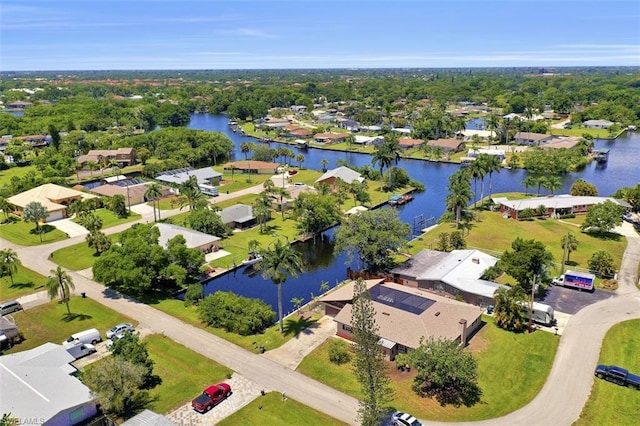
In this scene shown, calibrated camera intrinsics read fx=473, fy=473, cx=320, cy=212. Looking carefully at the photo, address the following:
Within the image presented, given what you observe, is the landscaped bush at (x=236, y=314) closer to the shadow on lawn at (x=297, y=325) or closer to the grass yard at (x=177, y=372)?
the shadow on lawn at (x=297, y=325)

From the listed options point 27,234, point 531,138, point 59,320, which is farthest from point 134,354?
point 531,138

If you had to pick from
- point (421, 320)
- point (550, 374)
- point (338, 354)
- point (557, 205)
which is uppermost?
point (557, 205)

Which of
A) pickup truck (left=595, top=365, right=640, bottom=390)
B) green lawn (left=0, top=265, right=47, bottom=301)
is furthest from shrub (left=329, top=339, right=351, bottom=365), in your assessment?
green lawn (left=0, top=265, right=47, bottom=301)

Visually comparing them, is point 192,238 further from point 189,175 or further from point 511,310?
point 511,310

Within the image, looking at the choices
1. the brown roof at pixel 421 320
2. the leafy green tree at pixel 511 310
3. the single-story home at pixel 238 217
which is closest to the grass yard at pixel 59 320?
the brown roof at pixel 421 320

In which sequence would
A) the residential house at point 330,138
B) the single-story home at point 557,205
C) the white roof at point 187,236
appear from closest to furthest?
1. the white roof at point 187,236
2. the single-story home at point 557,205
3. the residential house at point 330,138

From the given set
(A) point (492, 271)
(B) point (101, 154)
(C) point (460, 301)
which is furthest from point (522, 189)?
(B) point (101, 154)
